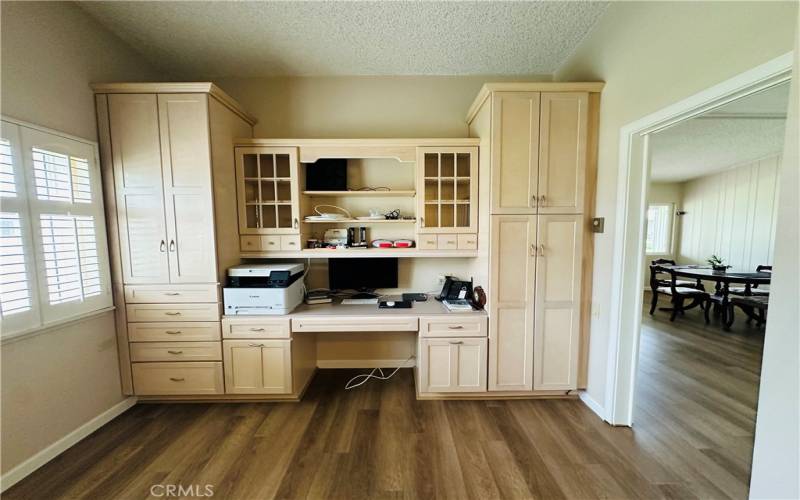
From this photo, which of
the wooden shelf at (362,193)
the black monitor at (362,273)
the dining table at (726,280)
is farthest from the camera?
the dining table at (726,280)

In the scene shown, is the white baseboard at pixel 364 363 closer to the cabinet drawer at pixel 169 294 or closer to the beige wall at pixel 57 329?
the cabinet drawer at pixel 169 294

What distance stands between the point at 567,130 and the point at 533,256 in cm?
100

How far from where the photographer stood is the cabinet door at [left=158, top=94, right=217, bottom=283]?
2.02 m

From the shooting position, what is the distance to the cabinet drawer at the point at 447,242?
240 cm

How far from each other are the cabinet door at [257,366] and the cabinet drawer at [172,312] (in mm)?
274

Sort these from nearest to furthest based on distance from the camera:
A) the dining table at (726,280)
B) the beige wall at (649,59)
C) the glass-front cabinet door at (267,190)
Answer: the beige wall at (649,59) → the glass-front cabinet door at (267,190) → the dining table at (726,280)

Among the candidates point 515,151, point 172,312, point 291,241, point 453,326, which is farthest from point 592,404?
point 172,312

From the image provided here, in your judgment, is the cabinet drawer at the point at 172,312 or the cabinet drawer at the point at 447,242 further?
the cabinet drawer at the point at 447,242

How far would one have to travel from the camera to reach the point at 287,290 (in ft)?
7.33

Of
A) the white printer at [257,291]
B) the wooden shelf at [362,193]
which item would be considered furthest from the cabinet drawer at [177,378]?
the wooden shelf at [362,193]

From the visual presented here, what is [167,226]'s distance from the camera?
207 cm

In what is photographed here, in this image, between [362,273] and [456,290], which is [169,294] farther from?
[456,290]

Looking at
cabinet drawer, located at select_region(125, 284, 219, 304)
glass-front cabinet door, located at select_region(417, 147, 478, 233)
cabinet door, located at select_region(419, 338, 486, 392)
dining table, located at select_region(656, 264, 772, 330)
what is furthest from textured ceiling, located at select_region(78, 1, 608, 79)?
dining table, located at select_region(656, 264, 772, 330)

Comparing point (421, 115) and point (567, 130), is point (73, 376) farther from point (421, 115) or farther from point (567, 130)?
point (567, 130)
